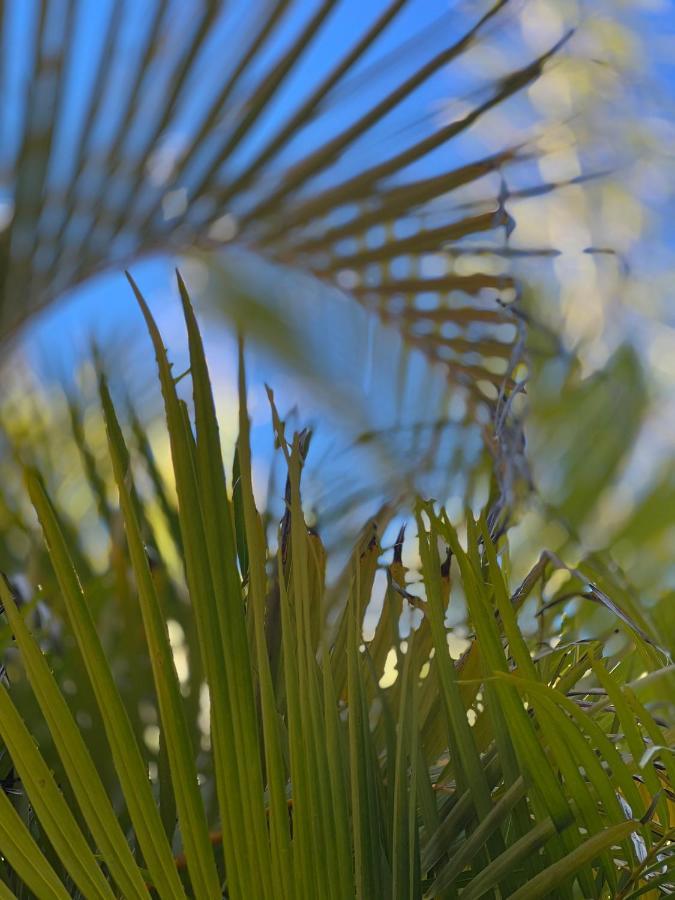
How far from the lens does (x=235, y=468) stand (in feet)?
1.21

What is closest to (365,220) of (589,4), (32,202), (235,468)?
(32,202)

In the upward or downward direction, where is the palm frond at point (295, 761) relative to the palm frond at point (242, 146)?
downward

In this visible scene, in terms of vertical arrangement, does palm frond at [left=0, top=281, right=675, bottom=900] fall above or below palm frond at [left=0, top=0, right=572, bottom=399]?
below

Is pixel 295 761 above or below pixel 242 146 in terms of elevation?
below

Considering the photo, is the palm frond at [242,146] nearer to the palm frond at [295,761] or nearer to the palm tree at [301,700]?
the palm tree at [301,700]

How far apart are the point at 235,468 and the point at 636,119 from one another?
1.60 metres

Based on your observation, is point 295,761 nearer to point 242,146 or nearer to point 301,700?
point 301,700

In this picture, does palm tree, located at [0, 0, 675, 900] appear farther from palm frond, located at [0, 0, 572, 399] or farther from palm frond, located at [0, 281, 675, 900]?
palm frond, located at [0, 0, 572, 399]

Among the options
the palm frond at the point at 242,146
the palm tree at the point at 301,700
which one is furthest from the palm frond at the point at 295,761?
the palm frond at the point at 242,146

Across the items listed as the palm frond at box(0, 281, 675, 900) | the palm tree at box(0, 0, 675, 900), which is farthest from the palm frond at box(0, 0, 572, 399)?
the palm frond at box(0, 281, 675, 900)

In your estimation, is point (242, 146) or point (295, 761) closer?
point (295, 761)

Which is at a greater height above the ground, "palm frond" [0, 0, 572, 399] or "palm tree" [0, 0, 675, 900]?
"palm frond" [0, 0, 572, 399]

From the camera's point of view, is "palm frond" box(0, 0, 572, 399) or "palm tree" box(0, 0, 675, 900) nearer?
"palm tree" box(0, 0, 675, 900)

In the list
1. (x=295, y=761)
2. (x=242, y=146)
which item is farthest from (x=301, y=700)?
(x=242, y=146)
